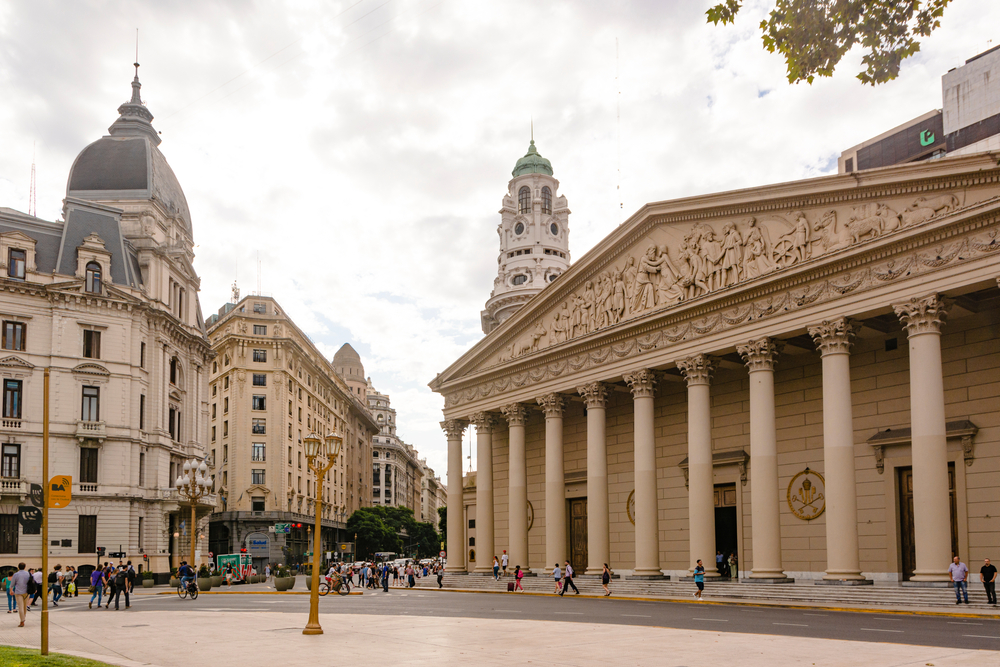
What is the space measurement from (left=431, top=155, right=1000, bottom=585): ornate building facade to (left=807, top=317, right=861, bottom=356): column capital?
98 mm

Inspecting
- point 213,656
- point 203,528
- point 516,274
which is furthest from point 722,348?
point 516,274

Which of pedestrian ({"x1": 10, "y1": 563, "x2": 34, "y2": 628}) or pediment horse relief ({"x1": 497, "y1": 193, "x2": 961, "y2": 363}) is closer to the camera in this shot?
pedestrian ({"x1": 10, "y1": 563, "x2": 34, "y2": 628})

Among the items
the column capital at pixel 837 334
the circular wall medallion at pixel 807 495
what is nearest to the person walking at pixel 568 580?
the circular wall medallion at pixel 807 495

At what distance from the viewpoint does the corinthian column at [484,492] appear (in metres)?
48.2

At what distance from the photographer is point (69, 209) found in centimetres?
5912

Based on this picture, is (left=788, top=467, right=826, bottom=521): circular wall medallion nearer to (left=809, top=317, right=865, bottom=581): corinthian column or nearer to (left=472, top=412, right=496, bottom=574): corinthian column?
(left=809, top=317, right=865, bottom=581): corinthian column

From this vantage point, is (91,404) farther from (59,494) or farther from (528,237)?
(528,237)

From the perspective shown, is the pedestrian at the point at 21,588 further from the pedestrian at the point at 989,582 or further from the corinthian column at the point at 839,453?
the pedestrian at the point at 989,582

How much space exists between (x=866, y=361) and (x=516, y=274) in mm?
91731

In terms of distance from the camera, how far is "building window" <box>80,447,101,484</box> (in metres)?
54.9

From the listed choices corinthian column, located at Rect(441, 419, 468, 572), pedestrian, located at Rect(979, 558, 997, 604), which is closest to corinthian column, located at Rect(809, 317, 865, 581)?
pedestrian, located at Rect(979, 558, 997, 604)

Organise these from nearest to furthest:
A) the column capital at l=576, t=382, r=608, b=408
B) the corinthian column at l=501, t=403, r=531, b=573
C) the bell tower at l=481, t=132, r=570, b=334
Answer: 1. the column capital at l=576, t=382, r=608, b=408
2. the corinthian column at l=501, t=403, r=531, b=573
3. the bell tower at l=481, t=132, r=570, b=334

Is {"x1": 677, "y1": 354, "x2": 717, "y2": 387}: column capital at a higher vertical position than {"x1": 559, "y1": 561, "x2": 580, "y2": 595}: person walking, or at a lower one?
higher

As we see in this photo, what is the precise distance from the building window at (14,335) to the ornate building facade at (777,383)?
2934 centimetres
